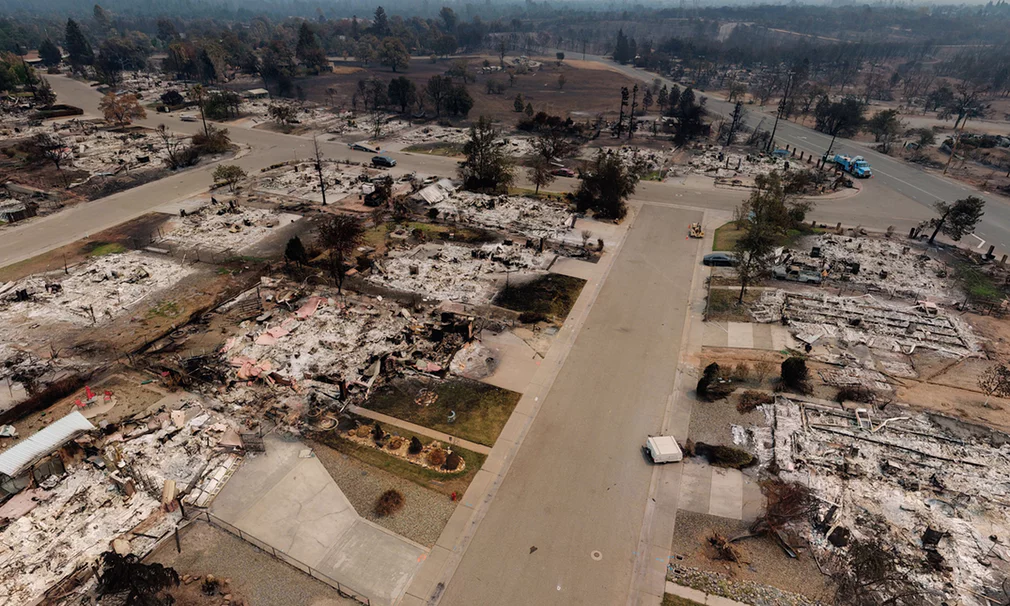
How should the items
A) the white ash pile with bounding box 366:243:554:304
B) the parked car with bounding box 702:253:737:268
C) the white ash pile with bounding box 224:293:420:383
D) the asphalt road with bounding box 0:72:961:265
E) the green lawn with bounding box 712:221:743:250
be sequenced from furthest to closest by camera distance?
the asphalt road with bounding box 0:72:961:265 → the green lawn with bounding box 712:221:743:250 → the parked car with bounding box 702:253:737:268 → the white ash pile with bounding box 366:243:554:304 → the white ash pile with bounding box 224:293:420:383

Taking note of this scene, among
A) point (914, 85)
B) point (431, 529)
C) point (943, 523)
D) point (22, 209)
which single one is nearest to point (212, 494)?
point (431, 529)

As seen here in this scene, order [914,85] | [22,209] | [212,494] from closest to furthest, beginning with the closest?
[212,494] → [22,209] → [914,85]

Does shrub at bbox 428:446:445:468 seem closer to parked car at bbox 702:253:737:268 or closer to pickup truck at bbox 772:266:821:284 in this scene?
parked car at bbox 702:253:737:268

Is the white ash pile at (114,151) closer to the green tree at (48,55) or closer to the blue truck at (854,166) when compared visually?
the blue truck at (854,166)

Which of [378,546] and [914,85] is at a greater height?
[914,85]

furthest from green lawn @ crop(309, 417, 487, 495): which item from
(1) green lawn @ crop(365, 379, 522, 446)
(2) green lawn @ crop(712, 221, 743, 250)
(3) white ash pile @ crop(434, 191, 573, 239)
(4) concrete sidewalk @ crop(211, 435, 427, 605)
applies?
(2) green lawn @ crop(712, 221, 743, 250)

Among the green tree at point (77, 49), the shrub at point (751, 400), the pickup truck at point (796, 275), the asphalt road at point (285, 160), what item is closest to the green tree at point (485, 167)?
the asphalt road at point (285, 160)

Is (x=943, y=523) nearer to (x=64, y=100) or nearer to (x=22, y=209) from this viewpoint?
(x=22, y=209)
